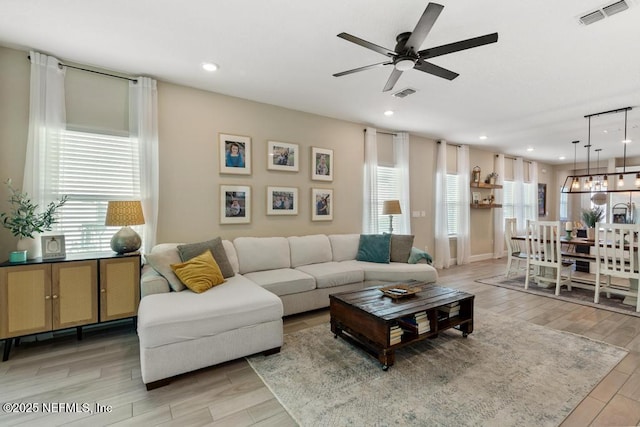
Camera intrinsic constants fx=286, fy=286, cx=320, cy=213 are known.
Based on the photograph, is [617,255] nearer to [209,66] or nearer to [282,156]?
[282,156]

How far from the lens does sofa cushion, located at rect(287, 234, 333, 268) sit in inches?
163

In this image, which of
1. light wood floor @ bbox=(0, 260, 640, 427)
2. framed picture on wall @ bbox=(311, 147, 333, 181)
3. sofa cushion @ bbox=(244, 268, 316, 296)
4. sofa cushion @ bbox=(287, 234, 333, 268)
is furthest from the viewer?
framed picture on wall @ bbox=(311, 147, 333, 181)

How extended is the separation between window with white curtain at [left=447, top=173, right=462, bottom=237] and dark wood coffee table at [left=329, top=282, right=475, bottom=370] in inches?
156

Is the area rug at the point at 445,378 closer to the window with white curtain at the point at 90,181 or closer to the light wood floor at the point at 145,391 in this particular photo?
the light wood floor at the point at 145,391

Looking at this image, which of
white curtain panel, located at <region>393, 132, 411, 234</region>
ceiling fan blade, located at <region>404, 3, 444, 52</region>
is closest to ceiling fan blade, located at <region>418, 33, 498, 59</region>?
ceiling fan blade, located at <region>404, 3, 444, 52</region>

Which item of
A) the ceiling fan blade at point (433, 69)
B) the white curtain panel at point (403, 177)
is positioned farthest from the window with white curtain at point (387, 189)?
the ceiling fan blade at point (433, 69)

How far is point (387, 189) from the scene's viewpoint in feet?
18.6

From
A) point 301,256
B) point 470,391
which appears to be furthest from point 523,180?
point 470,391

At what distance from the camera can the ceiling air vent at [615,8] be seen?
6.82 ft

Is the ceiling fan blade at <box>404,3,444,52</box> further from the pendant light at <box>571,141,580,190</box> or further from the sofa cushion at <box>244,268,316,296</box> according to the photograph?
the pendant light at <box>571,141,580,190</box>

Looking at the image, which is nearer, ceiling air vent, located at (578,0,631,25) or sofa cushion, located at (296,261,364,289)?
ceiling air vent, located at (578,0,631,25)

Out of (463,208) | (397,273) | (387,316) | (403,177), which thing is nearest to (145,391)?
(387,316)

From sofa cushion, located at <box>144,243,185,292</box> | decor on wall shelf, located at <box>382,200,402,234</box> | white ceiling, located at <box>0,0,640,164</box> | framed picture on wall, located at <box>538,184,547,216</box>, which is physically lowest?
→ sofa cushion, located at <box>144,243,185,292</box>

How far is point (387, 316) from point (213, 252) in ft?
6.73
